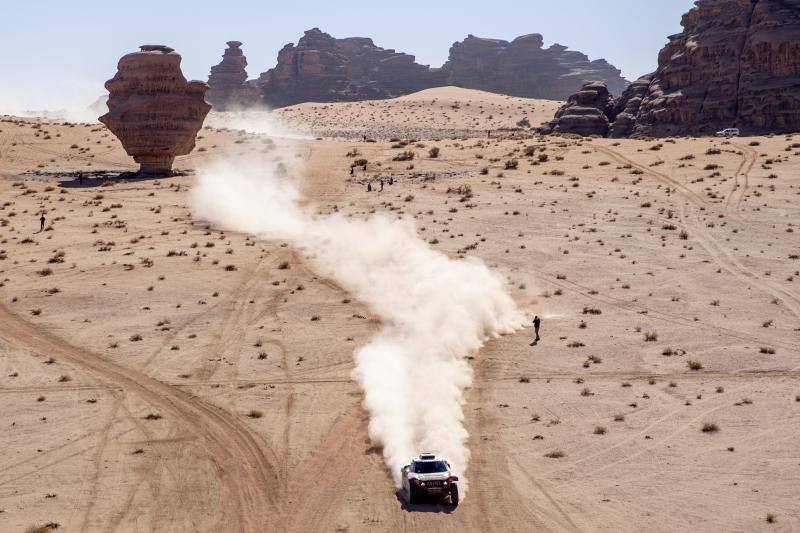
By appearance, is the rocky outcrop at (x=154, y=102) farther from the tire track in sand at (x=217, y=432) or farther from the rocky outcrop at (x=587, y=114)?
the rocky outcrop at (x=587, y=114)

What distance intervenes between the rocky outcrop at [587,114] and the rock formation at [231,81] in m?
78.0

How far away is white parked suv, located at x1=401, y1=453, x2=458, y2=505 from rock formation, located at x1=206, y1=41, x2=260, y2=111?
163 metres

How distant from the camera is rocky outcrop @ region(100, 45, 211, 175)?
72625mm

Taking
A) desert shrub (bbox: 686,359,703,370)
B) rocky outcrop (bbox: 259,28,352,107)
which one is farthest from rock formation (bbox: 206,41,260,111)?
desert shrub (bbox: 686,359,703,370)

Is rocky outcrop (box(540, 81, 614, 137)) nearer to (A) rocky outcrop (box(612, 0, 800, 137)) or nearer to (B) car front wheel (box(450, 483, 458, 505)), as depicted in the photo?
(A) rocky outcrop (box(612, 0, 800, 137))

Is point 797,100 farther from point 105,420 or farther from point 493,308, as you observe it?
point 105,420

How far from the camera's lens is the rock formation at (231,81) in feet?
596

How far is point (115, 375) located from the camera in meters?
32.9

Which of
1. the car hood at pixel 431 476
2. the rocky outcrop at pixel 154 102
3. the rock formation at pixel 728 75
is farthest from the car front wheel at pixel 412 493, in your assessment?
the rock formation at pixel 728 75

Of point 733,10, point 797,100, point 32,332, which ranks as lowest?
point 32,332

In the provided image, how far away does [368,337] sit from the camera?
37406mm

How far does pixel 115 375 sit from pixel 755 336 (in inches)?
940

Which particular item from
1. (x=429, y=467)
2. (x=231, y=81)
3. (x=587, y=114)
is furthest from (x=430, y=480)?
(x=231, y=81)

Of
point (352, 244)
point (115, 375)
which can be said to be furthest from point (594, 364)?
point (352, 244)
